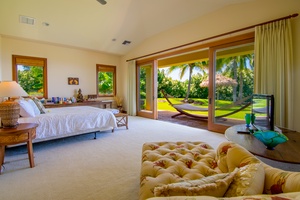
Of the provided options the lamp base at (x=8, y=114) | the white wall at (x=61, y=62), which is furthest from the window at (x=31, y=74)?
the lamp base at (x=8, y=114)

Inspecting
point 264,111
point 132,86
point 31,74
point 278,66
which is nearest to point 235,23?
point 278,66

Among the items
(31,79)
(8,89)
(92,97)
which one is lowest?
(92,97)

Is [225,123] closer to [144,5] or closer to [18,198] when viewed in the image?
[144,5]

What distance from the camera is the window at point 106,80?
7032mm

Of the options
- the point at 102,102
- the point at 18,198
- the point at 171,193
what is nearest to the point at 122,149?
the point at 18,198

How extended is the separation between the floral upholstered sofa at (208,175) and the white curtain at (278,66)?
215cm

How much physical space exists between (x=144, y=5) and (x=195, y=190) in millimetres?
4618

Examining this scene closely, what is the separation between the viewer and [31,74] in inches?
213

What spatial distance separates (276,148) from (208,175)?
85cm

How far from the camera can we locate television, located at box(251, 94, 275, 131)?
1.97 meters

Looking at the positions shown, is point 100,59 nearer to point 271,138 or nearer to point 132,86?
point 132,86

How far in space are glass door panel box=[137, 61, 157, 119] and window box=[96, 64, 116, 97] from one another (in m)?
1.39

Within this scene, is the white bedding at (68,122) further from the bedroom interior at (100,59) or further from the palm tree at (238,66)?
the palm tree at (238,66)

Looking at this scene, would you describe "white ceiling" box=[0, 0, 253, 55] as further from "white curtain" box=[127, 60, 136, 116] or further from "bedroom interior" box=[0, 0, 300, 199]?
"white curtain" box=[127, 60, 136, 116]
